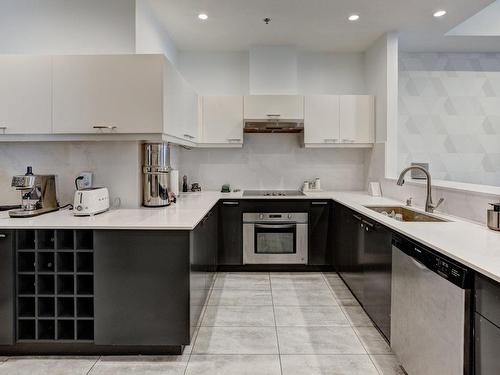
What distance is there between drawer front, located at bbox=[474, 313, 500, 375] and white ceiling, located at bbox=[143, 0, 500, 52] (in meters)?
2.87

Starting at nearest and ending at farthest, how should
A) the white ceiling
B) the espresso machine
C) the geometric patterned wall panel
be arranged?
the espresso machine → the white ceiling → the geometric patterned wall panel

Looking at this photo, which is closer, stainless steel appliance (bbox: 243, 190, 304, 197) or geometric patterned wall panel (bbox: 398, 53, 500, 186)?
stainless steel appliance (bbox: 243, 190, 304, 197)

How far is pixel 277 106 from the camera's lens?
4258 millimetres

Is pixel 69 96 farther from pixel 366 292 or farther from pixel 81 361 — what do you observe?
pixel 366 292

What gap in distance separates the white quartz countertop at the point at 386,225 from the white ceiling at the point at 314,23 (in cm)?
185

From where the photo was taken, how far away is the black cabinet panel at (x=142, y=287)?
2.22 meters

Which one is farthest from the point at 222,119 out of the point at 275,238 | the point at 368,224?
the point at 368,224

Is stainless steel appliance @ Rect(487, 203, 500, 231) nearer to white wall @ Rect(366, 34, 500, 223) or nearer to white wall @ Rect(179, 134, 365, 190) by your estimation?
white wall @ Rect(366, 34, 500, 223)

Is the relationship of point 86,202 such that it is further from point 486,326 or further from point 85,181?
point 486,326

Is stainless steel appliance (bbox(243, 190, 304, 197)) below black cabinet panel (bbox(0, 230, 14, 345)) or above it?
above

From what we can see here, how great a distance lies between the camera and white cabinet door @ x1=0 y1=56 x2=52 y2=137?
2.67 m

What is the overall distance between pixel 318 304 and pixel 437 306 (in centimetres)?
163

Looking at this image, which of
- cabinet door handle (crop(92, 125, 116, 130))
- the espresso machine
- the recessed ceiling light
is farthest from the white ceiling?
the espresso machine

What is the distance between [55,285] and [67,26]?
2070 mm
